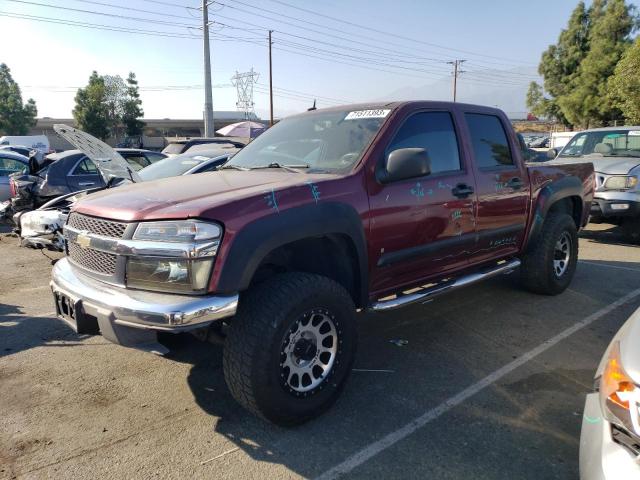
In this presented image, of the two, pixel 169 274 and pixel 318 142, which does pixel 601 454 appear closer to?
pixel 169 274

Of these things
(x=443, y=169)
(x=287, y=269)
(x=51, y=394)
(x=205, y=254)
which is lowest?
(x=51, y=394)

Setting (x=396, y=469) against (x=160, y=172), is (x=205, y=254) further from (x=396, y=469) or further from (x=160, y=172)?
(x=160, y=172)

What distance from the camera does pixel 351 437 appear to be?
2850 millimetres

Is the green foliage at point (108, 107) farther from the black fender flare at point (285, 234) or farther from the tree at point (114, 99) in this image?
the black fender flare at point (285, 234)

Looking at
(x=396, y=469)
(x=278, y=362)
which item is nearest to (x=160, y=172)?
(x=278, y=362)

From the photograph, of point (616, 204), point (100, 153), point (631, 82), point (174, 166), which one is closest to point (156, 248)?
point (100, 153)

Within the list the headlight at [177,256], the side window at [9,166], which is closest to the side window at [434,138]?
the headlight at [177,256]

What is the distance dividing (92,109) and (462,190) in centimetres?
5461

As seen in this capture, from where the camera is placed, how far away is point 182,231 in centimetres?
256

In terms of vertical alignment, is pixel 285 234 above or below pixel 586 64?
below

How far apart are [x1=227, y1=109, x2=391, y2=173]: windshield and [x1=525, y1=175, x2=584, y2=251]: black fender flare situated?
2.23m

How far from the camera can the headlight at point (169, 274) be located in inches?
100

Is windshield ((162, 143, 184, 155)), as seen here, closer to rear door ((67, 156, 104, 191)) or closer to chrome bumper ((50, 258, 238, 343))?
rear door ((67, 156, 104, 191))

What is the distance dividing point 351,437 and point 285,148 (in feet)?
7.45
